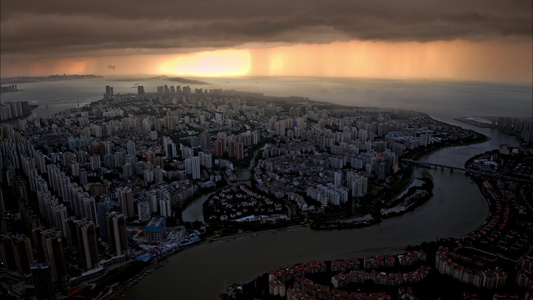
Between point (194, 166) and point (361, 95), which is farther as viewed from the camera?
point (361, 95)

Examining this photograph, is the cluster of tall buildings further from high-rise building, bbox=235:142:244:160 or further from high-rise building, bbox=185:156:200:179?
high-rise building, bbox=235:142:244:160

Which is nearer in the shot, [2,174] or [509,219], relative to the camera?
[509,219]

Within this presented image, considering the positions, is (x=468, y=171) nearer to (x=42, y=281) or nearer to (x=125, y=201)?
(x=125, y=201)

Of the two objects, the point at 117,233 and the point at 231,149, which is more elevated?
the point at 231,149

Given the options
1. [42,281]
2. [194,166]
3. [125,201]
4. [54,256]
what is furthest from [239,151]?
[42,281]

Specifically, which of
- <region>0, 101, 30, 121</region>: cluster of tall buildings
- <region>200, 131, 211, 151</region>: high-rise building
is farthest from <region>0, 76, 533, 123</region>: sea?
<region>200, 131, 211, 151</region>: high-rise building

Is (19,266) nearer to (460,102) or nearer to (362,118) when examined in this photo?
(362,118)

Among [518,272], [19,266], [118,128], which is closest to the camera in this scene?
[518,272]

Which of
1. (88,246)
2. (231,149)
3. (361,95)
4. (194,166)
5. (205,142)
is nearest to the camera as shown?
(88,246)

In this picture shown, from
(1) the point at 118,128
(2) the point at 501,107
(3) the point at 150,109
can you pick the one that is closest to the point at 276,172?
(1) the point at 118,128

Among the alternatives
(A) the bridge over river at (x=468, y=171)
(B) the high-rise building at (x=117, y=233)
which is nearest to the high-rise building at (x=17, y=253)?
(B) the high-rise building at (x=117, y=233)
